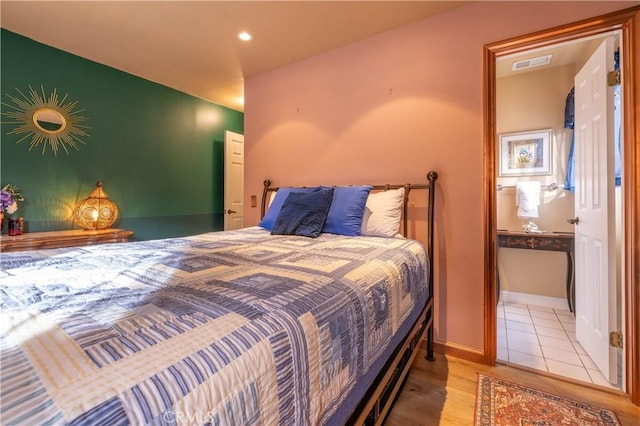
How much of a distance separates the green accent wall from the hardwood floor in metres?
3.08

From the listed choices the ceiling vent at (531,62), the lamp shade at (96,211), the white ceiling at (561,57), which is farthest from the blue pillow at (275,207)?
the ceiling vent at (531,62)

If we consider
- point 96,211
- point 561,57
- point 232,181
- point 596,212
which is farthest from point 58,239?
point 561,57

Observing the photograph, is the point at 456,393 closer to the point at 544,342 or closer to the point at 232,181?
the point at 544,342

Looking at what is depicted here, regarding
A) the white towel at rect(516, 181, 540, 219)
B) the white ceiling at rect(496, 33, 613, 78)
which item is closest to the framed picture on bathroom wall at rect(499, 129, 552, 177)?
the white towel at rect(516, 181, 540, 219)

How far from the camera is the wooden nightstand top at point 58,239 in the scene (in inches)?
84.8

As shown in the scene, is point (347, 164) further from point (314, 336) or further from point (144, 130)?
point (144, 130)

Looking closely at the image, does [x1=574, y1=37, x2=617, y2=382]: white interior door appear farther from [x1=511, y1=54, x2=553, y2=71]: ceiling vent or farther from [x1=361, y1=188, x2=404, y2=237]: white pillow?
[x1=361, y1=188, x2=404, y2=237]: white pillow

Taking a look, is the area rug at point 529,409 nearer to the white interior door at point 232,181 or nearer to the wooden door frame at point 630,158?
the wooden door frame at point 630,158

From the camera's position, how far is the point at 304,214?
2115mm

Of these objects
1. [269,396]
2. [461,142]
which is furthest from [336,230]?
[269,396]

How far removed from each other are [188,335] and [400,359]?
1116 millimetres

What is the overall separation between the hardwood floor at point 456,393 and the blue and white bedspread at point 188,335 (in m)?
0.56

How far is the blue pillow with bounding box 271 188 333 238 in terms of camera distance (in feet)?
6.74

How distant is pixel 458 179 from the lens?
6.66ft
